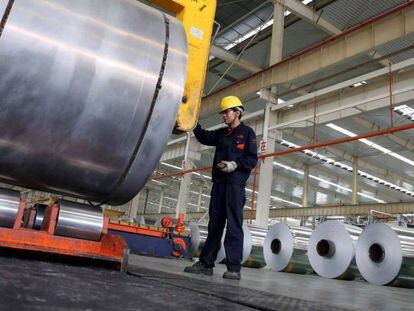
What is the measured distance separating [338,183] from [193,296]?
17359 millimetres

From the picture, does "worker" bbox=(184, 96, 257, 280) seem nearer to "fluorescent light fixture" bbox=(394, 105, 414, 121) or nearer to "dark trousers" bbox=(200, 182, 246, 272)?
"dark trousers" bbox=(200, 182, 246, 272)

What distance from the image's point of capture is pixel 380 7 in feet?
27.0

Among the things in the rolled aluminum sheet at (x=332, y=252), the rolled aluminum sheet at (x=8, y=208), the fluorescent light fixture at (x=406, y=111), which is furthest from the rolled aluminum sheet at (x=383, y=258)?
the fluorescent light fixture at (x=406, y=111)

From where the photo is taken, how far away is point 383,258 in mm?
4441

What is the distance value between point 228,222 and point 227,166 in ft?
1.33

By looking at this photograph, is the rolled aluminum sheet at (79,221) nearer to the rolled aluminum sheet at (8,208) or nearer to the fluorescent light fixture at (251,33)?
the rolled aluminum sheet at (8,208)

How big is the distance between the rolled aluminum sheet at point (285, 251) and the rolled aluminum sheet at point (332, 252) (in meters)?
0.30

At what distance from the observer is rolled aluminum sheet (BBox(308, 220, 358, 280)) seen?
475 cm

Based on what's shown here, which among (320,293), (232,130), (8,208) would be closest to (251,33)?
(232,130)

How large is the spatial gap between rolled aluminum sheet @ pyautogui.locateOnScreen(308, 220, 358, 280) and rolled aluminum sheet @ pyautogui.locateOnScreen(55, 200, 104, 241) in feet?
11.5

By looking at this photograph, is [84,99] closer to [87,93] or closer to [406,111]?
[87,93]

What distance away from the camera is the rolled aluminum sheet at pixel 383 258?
4.30 m

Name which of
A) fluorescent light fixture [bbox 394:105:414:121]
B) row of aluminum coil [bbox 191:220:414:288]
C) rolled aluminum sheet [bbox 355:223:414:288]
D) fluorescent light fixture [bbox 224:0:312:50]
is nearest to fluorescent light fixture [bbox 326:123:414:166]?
fluorescent light fixture [bbox 394:105:414:121]

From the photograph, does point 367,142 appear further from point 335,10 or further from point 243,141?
point 243,141
